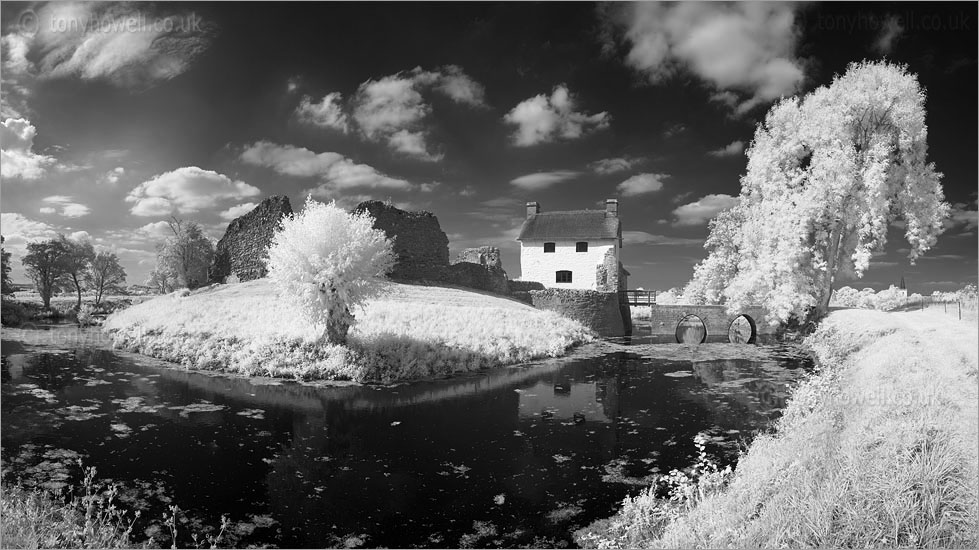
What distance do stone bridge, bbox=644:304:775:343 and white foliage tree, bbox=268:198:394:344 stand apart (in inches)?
702

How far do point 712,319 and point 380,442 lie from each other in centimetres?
2309

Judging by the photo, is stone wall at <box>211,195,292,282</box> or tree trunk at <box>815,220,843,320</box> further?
stone wall at <box>211,195,292,282</box>

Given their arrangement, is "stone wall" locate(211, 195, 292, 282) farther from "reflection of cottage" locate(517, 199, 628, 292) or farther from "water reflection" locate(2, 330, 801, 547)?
"reflection of cottage" locate(517, 199, 628, 292)

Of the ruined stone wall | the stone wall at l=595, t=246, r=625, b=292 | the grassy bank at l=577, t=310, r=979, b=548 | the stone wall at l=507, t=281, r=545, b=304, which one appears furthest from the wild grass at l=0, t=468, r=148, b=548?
the stone wall at l=595, t=246, r=625, b=292

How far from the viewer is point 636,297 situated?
3919cm

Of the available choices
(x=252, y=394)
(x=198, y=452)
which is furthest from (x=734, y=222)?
(x=198, y=452)

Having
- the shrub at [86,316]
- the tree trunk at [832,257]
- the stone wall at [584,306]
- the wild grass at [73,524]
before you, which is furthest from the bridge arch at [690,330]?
the shrub at [86,316]

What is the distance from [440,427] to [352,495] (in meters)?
3.58

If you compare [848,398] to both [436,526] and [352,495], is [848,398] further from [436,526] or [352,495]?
[352,495]

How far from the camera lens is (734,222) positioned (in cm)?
2683

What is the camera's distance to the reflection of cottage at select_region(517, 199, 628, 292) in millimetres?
37094

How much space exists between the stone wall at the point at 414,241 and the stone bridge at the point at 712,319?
13.5 m

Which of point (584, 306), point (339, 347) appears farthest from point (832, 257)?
point (339, 347)

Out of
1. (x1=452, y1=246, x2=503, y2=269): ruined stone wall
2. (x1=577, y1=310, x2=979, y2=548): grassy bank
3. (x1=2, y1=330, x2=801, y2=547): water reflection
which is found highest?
(x1=452, y1=246, x2=503, y2=269): ruined stone wall
